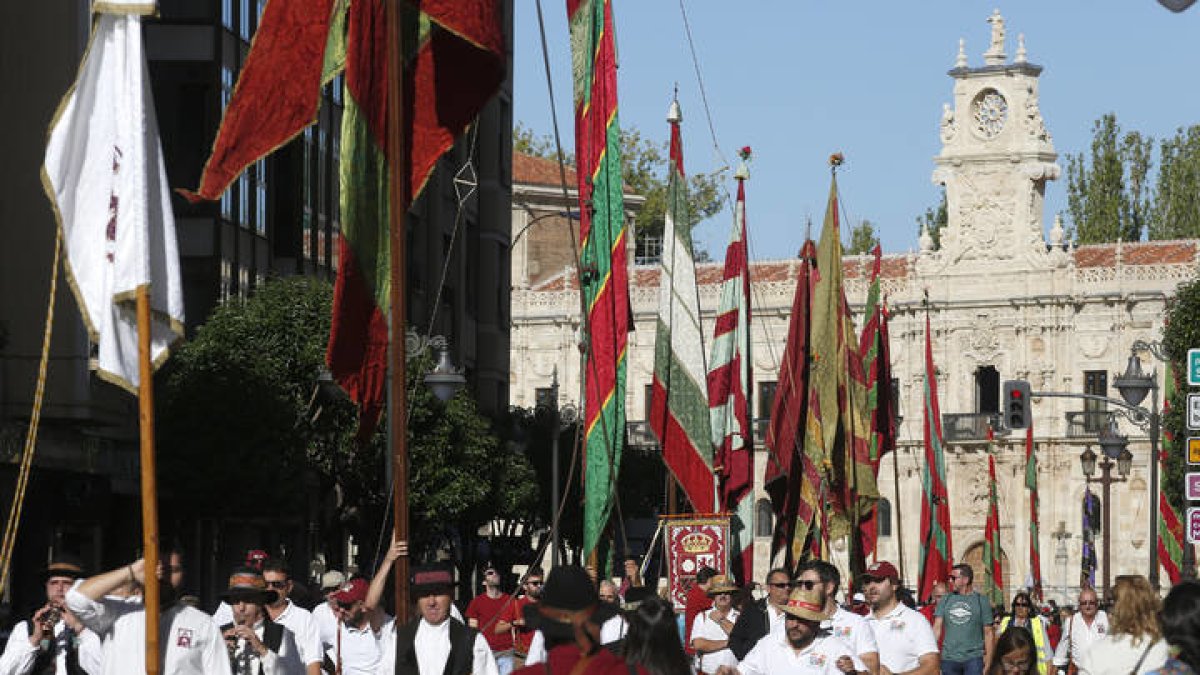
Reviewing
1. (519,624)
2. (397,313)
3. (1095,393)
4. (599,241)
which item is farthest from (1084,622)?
(1095,393)

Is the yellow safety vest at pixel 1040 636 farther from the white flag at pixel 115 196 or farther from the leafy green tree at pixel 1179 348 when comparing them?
the leafy green tree at pixel 1179 348

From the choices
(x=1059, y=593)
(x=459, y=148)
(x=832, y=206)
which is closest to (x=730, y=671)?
(x=832, y=206)

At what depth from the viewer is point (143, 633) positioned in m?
9.84

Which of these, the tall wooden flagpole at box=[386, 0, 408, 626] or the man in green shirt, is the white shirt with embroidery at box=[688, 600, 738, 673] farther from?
the tall wooden flagpole at box=[386, 0, 408, 626]

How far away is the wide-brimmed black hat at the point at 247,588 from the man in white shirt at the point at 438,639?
807 millimetres

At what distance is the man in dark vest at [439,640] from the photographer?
11.1 metres

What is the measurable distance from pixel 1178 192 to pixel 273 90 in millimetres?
78007

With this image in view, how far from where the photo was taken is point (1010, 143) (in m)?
84.1

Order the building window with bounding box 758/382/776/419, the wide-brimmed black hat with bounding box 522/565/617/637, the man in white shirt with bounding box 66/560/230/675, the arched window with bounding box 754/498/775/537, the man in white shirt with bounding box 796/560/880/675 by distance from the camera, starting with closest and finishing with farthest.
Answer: the wide-brimmed black hat with bounding box 522/565/617/637
the man in white shirt with bounding box 66/560/230/675
the man in white shirt with bounding box 796/560/880/675
the arched window with bounding box 754/498/775/537
the building window with bounding box 758/382/776/419

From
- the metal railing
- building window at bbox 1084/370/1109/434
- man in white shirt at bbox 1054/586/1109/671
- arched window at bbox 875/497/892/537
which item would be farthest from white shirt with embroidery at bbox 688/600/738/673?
arched window at bbox 875/497/892/537

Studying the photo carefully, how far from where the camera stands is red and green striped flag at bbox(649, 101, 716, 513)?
18828mm

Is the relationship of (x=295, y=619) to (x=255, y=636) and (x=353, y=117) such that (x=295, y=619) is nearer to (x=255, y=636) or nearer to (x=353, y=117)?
(x=255, y=636)

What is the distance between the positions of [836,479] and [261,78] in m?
18.4

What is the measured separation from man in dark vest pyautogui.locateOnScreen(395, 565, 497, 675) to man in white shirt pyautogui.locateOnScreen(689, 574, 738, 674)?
504 cm
